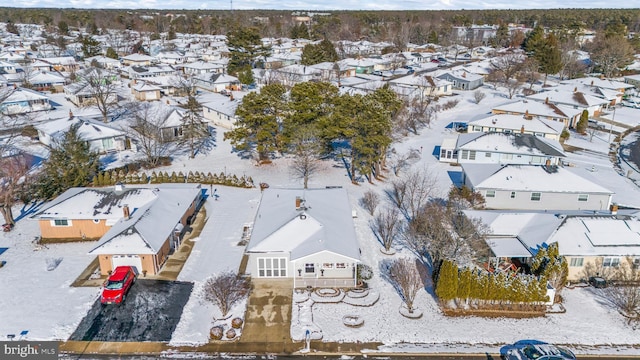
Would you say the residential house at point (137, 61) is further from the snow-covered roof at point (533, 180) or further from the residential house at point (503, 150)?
the snow-covered roof at point (533, 180)

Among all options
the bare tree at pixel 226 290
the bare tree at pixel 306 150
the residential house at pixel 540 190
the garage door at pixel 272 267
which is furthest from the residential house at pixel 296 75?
the bare tree at pixel 226 290

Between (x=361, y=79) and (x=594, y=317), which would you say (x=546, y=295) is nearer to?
(x=594, y=317)

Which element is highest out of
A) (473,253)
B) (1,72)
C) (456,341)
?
(1,72)

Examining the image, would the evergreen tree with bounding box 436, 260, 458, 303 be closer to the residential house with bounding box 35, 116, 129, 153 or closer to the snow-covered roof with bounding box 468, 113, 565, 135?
the snow-covered roof with bounding box 468, 113, 565, 135

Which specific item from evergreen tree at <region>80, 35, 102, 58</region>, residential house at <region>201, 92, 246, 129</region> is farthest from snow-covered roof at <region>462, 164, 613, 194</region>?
evergreen tree at <region>80, 35, 102, 58</region>

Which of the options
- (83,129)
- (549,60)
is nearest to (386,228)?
(83,129)

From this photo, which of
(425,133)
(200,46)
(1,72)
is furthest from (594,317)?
(200,46)
